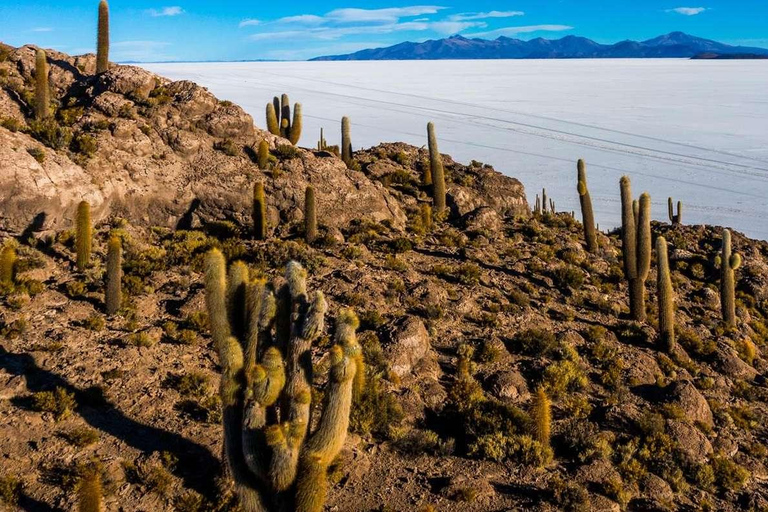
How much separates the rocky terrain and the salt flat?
1550 centimetres

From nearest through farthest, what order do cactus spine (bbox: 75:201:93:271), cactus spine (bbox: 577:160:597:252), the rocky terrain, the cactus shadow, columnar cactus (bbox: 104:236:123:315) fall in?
the cactus shadow → the rocky terrain → columnar cactus (bbox: 104:236:123:315) → cactus spine (bbox: 75:201:93:271) → cactus spine (bbox: 577:160:597:252)

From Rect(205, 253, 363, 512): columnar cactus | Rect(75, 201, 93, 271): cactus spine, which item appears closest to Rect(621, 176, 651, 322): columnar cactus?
Rect(205, 253, 363, 512): columnar cactus

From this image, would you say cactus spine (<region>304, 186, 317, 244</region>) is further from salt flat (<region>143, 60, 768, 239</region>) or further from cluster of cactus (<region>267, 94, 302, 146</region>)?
salt flat (<region>143, 60, 768, 239</region>)

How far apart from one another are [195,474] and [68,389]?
3.07 metres

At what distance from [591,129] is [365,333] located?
53.1 metres

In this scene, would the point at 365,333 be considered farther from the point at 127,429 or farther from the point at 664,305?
the point at 664,305

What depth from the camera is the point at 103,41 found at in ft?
68.7

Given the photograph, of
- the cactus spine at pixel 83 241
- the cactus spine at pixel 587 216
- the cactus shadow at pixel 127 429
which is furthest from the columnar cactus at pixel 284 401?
the cactus spine at pixel 587 216

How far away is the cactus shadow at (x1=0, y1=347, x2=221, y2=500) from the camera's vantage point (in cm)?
879

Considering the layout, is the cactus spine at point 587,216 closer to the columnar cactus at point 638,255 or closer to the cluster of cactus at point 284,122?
the columnar cactus at point 638,255

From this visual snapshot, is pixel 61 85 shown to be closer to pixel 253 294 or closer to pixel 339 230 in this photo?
pixel 339 230

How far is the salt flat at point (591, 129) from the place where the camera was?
36781mm

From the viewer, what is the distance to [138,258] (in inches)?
587

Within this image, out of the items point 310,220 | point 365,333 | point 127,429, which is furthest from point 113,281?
point 310,220
